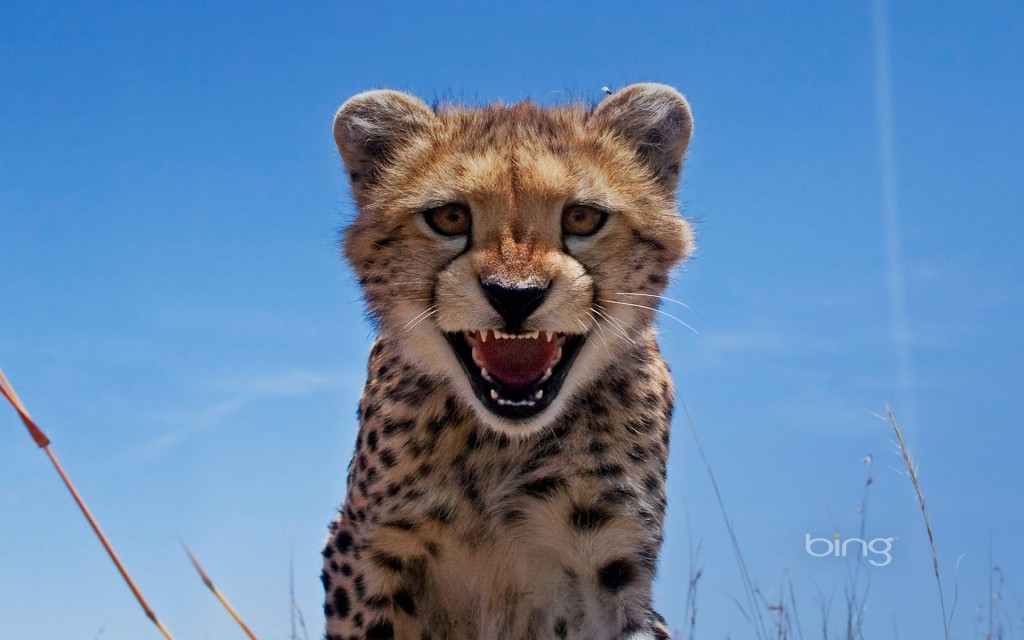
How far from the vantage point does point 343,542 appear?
3059mm

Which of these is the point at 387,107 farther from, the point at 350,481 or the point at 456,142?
the point at 350,481

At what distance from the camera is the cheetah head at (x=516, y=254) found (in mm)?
2355

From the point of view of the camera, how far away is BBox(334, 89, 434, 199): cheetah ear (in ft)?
9.62

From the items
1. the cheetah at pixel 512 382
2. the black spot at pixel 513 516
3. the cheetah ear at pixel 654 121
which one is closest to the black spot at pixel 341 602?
the cheetah at pixel 512 382

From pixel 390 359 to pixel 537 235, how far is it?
78cm

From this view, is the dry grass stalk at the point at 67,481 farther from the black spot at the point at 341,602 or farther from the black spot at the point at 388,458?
the black spot at the point at 341,602

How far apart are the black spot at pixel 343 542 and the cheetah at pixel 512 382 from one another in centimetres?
13

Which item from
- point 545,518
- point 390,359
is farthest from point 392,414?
point 545,518

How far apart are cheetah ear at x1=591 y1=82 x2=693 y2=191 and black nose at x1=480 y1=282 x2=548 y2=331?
2.68ft

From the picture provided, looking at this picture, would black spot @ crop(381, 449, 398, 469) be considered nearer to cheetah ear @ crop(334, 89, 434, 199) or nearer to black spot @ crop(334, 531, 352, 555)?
black spot @ crop(334, 531, 352, 555)

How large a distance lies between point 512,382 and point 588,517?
0.43m

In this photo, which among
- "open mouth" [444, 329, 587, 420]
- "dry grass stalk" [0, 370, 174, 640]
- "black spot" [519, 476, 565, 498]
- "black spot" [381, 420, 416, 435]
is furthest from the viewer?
"black spot" [381, 420, 416, 435]

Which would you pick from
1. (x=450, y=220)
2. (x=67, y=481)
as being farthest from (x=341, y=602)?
(x=67, y=481)

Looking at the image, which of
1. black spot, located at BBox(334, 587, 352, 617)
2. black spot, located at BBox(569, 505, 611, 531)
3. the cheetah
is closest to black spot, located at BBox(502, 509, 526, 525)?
the cheetah
